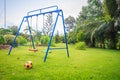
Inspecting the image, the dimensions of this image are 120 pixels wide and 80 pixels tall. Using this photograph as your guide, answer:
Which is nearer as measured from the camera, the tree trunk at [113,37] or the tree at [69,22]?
the tree trunk at [113,37]

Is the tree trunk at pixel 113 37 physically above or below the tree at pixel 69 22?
below

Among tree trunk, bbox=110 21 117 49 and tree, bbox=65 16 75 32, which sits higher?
tree, bbox=65 16 75 32

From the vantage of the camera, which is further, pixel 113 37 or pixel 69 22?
pixel 69 22

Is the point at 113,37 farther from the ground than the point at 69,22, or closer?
closer

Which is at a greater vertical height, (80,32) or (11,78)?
(80,32)

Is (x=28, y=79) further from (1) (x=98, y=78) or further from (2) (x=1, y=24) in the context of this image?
(2) (x=1, y=24)

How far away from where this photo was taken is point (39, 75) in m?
4.09

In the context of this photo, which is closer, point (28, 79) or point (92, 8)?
point (28, 79)

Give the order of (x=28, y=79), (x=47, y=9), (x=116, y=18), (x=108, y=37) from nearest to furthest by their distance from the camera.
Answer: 1. (x=28, y=79)
2. (x=47, y=9)
3. (x=116, y=18)
4. (x=108, y=37)

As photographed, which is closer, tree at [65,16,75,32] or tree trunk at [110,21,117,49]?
tree trunk at [110,21,117,49]

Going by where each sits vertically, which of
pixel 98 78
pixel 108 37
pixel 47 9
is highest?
pixel 47 9

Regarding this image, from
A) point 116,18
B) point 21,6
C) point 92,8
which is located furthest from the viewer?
point 92,8

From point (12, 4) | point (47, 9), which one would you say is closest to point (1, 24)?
point (12, 4)

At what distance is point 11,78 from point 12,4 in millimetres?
9837
